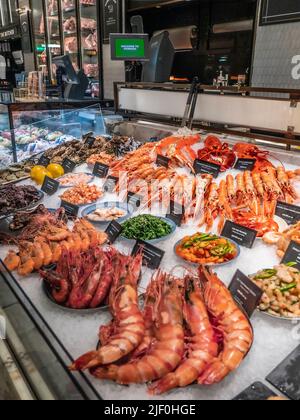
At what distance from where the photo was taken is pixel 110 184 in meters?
3.01

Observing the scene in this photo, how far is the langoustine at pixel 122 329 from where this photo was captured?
111cm

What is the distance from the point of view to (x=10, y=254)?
1854mm

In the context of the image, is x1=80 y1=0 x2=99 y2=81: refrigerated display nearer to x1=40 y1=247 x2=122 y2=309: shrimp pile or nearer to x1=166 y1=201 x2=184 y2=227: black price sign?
x1=166 y1=201 x2=184 y2=227: black price sign

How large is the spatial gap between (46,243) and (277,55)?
12.3 feet

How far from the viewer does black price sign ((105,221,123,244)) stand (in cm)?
205

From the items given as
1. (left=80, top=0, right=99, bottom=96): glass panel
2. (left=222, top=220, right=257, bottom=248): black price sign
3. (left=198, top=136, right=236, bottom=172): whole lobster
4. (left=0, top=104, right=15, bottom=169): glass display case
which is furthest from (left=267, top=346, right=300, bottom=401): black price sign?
(left=80, top=0, right=99, bottom=96): glass panel

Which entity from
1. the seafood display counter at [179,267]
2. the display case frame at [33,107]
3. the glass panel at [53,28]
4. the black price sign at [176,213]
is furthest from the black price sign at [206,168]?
the glass panel at [53,28]

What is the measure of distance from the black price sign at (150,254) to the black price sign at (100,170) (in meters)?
1.52

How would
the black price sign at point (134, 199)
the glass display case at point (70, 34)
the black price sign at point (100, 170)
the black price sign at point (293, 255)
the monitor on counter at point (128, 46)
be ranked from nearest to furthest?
the black price sign at point (293, 255) < the black price sign at point (134, 199) < the black price sign at point (100, 170) < the monitor on counter at point (128, 46) < the glass display case at point (70, 34)

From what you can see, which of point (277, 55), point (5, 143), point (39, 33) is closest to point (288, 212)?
point (277, 55)

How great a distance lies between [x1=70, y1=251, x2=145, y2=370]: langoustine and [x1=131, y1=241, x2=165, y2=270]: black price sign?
244mm

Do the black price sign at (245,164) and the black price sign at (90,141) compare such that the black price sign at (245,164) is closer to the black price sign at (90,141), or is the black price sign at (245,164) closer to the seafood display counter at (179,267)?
the seafood display counter at (179,267)
